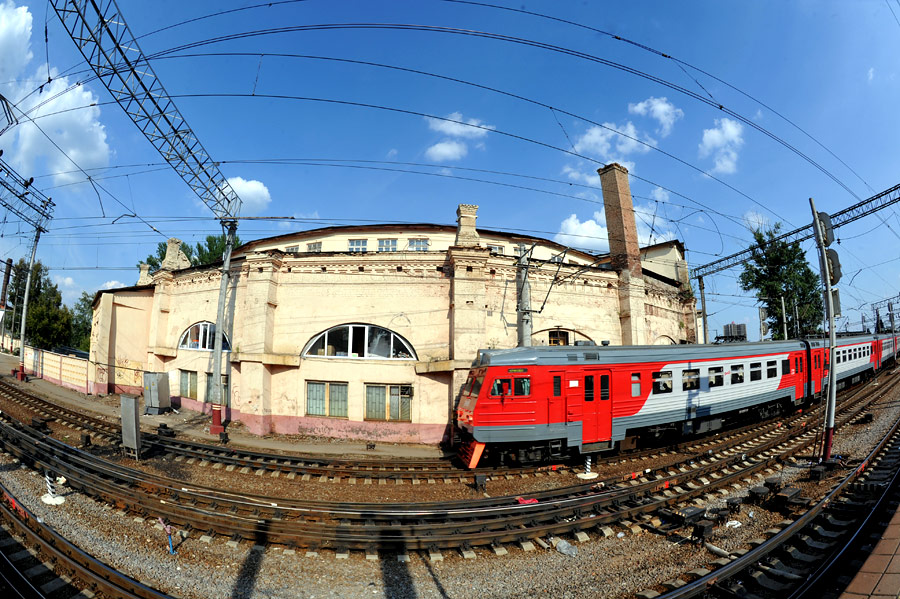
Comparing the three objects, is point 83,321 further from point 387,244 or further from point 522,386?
point 522,386

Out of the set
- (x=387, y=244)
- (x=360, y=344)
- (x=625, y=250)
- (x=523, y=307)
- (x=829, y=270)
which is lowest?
(x=360, y=344)

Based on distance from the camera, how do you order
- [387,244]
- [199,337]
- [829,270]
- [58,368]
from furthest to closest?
1. [58,368]
2. [387,244]
3. [199,337]
4. [829,270]

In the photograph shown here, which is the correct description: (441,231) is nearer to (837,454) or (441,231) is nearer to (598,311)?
(598,311)

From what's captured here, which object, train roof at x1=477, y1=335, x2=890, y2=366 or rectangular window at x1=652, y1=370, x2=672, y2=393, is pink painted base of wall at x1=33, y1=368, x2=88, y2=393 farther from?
rectangular window at x1=652, y1=370, x2=672, y2=393

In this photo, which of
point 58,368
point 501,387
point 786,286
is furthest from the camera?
point 786,286

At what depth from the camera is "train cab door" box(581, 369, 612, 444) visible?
12.1 metres

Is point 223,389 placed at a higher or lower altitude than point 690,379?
lower

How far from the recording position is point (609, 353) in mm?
12641

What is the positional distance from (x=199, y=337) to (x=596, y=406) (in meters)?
19.7

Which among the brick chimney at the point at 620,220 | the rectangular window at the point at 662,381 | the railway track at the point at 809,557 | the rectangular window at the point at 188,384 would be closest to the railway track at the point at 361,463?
the rectangular window at the point at 662,381

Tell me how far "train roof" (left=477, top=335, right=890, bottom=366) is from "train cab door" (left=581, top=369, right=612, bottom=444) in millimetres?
487

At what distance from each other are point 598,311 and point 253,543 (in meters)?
15.8

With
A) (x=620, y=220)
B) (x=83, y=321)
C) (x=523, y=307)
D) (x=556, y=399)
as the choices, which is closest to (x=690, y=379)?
(x=556, y=399)

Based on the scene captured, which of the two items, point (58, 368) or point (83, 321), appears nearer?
point (58, 368)
